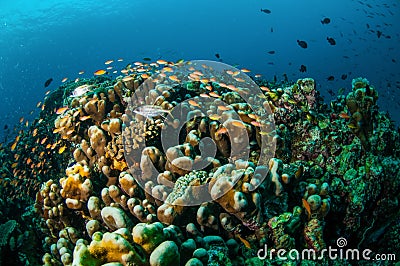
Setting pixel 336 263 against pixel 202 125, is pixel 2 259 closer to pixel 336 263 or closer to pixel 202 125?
pixel 202 125

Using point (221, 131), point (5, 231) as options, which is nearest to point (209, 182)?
point (221, 131)

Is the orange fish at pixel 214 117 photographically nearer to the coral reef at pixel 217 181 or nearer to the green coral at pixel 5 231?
the coral reef at pixel 217 181

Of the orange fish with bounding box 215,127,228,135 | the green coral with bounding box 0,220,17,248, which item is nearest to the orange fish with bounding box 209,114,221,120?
the orange fish with bounding box 215,127,228,135

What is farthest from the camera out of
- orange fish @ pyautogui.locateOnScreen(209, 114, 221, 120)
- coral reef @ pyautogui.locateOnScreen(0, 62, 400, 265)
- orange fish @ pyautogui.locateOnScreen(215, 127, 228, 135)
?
orange fish @ pyautogui.locateOnScreen(209, 114, 221, 120)

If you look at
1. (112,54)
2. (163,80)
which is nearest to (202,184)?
(163,80)

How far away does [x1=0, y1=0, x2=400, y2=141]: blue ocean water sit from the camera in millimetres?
62353

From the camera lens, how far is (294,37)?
112 metres

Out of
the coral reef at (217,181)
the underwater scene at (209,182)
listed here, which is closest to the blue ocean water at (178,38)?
the underwater scene at (209,182)

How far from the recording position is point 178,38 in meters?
105

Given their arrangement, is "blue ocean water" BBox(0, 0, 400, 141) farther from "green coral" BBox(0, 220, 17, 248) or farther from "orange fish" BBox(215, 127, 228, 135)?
"green coral" BBox(0, 220, 17, 248)

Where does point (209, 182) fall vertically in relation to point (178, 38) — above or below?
above

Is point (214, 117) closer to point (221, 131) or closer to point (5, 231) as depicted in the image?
point (221, 131)

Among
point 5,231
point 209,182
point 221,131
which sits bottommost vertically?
point 5,231

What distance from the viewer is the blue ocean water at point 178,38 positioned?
62353mm
